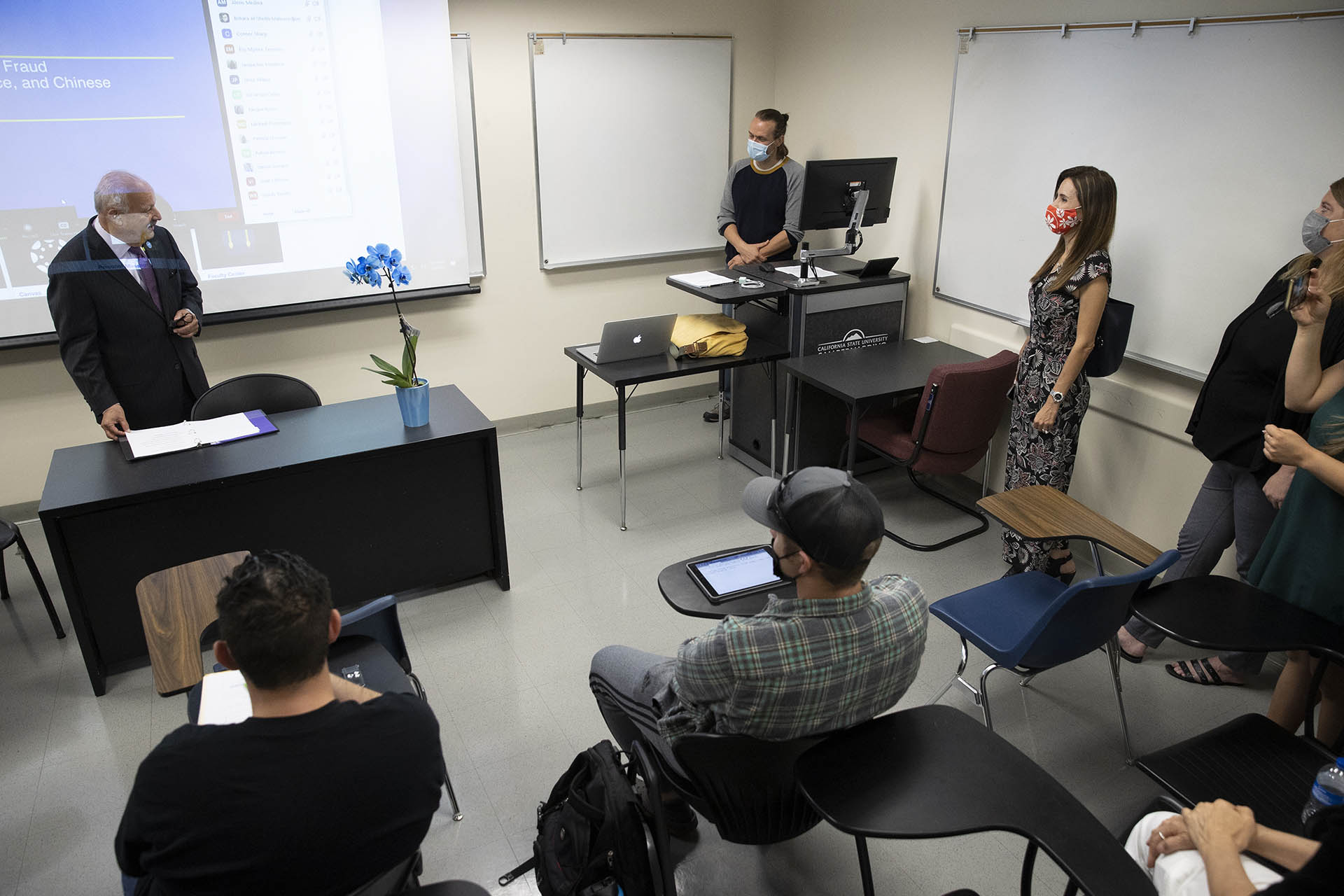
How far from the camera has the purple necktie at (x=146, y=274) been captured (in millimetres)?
3205

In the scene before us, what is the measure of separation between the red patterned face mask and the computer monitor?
123 cm

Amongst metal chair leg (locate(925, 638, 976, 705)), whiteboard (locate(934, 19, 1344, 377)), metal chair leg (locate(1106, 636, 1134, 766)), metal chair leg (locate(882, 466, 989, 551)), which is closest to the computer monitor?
whiteboard (locate(934, 19, 1344, 377))

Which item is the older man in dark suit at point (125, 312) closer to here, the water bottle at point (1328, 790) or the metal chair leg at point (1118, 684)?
the metal chair leg at point (1118, 684)

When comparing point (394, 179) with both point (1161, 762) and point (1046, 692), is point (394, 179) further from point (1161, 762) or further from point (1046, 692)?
point (1161, 762)

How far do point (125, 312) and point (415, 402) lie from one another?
1.13 meters

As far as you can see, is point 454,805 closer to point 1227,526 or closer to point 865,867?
point 865,867

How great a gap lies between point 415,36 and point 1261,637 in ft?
13.9

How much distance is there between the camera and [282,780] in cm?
129

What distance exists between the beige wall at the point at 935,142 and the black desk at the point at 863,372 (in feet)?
0.76

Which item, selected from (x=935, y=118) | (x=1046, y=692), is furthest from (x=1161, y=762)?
(x=935, y=118)

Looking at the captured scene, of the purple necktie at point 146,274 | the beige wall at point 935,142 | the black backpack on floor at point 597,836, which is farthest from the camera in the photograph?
the beige wall at point 935,142

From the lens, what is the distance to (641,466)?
15.3ft

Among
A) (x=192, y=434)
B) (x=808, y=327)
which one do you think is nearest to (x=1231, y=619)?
(x=808, y=327)

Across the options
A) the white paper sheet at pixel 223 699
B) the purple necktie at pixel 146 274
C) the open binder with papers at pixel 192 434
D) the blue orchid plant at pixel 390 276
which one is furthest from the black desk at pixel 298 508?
the white paper sheet at pixel 223 699
